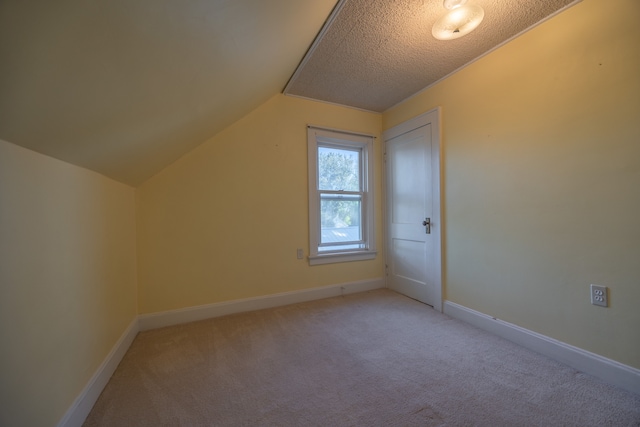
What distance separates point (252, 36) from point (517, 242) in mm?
2408

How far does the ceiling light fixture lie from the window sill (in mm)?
2300

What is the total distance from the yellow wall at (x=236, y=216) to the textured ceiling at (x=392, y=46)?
504mm

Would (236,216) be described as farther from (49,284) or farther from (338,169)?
(49,284)

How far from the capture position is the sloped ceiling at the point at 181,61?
628mm

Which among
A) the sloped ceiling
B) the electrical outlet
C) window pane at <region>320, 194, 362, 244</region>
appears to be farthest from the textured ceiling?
the electrical outlet

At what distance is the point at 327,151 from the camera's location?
3.05 m

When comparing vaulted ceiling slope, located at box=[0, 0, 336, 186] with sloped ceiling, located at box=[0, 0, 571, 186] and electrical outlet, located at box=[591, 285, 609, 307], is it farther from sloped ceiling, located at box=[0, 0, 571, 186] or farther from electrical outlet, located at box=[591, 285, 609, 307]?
electrical outlet, located at box=[591, 285, 609, 307]

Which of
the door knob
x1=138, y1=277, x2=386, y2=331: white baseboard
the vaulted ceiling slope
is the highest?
the vaulted ceiling slope

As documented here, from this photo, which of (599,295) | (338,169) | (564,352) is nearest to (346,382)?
(564,352)

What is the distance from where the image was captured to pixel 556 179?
5.47 ft

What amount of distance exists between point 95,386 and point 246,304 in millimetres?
1287

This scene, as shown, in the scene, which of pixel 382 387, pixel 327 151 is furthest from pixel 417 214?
pixel 382 387

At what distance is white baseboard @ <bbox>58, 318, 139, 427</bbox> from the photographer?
1.10 m

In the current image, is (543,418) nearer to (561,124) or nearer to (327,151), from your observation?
(561,124)
